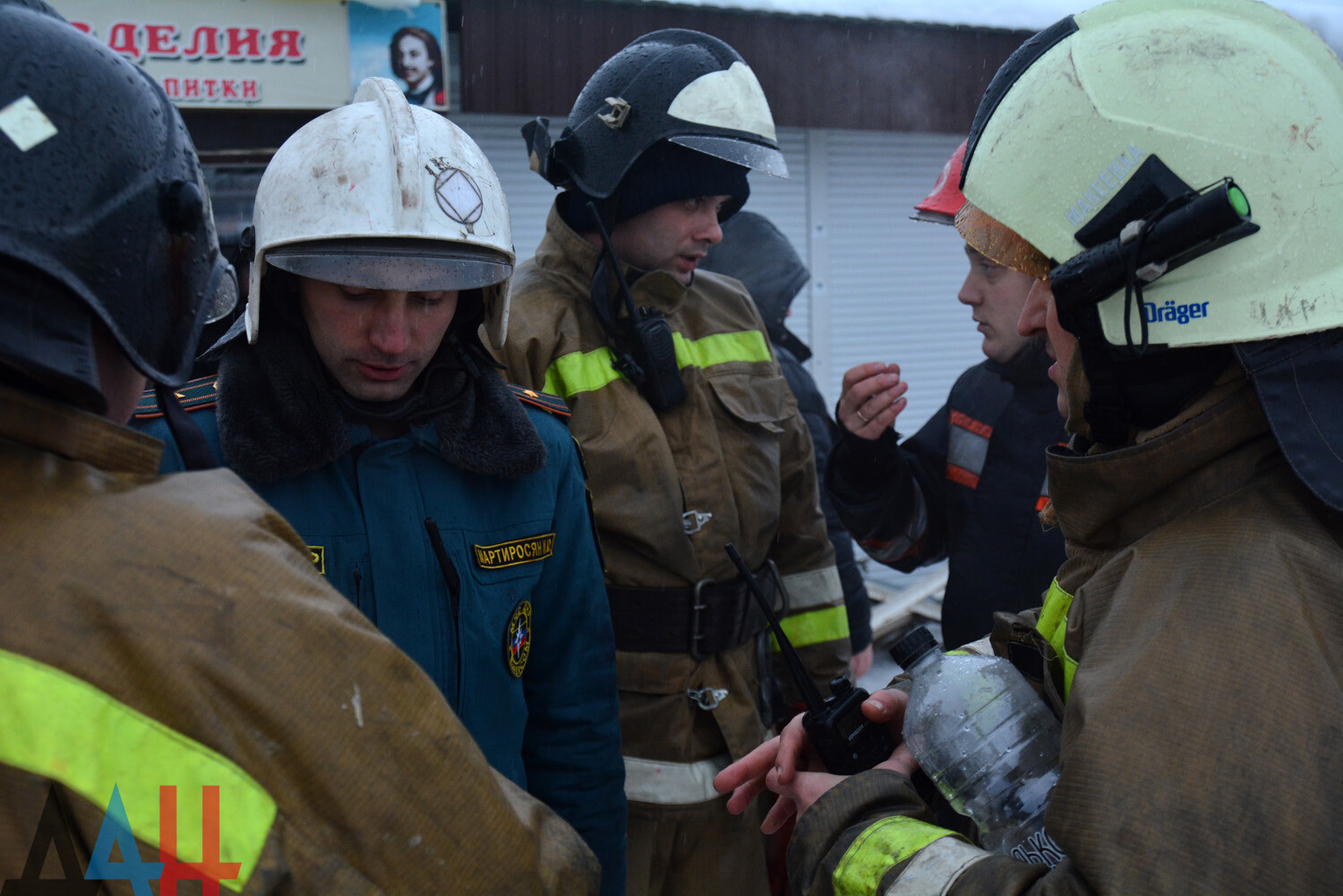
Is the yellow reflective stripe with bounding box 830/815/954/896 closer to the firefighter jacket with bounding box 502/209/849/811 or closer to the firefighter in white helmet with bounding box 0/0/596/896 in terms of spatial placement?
the firefighter in white helmet with bounding box 0/0/596/896

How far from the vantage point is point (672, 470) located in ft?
8.55

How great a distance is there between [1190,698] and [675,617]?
164cm

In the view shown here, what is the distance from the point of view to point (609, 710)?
6.83 feet

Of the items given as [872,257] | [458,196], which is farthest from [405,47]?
[458,196]

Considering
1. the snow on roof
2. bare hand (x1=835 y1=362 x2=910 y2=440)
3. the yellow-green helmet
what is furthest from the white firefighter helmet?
the snow on roof

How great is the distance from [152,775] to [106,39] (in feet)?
23.4

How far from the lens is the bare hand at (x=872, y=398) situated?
270 centimetres

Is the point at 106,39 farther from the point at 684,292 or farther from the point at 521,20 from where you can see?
the point at 684,292

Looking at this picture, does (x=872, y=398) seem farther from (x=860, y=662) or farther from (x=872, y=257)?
(x=872, y=257)

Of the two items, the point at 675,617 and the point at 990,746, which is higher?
the point at 990,746

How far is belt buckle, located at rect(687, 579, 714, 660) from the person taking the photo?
2623 mm

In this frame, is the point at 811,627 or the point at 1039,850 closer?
the point at 1039,850

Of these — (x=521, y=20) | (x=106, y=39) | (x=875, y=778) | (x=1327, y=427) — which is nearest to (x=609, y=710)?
(x=875, y=778)

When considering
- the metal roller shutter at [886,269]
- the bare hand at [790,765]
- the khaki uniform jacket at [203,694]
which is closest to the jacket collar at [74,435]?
the khaki uniform jacket at [203,694]
